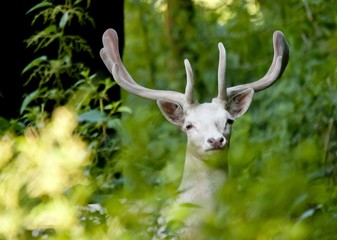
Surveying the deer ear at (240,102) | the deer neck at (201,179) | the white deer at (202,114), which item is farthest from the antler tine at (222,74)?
the deer neck at (201,179)

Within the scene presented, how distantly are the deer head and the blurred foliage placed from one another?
0.18m

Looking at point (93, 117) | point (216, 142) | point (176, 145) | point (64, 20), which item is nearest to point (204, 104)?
point (216, 142)

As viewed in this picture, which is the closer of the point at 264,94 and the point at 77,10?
the point at 77,10

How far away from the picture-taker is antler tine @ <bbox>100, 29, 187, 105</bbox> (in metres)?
6.69

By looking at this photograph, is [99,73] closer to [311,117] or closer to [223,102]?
[223,102]

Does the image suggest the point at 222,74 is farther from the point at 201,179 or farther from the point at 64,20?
the point at 64,20

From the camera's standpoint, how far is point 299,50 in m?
11.1

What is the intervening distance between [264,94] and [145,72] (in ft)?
11.8

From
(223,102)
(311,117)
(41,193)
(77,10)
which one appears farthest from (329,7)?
(41,193)

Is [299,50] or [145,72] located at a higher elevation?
[299,50]

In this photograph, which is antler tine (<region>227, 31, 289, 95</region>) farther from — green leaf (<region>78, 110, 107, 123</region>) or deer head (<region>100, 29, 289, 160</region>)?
green leaf (<region>78, 110, 107, 123</region>)

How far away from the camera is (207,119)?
6.40m

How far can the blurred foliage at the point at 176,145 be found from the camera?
322 cm

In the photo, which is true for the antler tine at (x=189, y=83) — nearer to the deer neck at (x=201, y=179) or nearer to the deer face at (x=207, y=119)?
the deer face at (x=207, y=119)
